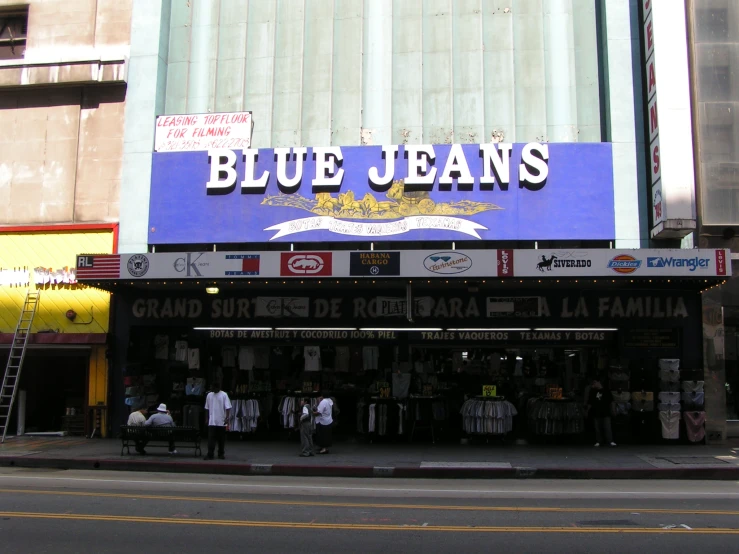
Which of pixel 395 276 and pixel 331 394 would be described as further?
pixel 331 394

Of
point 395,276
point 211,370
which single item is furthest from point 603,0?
point 211,370

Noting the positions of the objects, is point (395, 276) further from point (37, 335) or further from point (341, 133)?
point (37, 335)

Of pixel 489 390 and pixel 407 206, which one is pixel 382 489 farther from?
pixel 407 206

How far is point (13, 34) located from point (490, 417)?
18470mm

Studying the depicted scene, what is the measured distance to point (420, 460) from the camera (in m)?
15.5

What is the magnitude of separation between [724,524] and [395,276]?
884cm

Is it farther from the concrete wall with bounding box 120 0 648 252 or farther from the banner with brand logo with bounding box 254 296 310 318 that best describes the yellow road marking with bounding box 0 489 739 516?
the concrete wall with bounding box 120 0 648 252

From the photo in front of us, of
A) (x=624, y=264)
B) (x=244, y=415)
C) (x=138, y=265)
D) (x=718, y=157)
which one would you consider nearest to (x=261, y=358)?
(x=244, y=415)

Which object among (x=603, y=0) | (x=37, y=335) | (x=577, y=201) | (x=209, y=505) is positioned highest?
(x=603, y=0)

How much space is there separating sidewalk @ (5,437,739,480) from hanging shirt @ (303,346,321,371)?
91.8 inches

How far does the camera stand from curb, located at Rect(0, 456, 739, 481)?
1396cm

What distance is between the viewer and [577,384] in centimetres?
1925

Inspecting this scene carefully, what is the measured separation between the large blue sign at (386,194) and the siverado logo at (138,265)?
8.27ft

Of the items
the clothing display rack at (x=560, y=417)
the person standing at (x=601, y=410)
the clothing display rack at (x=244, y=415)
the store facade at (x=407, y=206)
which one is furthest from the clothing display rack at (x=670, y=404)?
the clothing display rack at (x=244, y=415)
